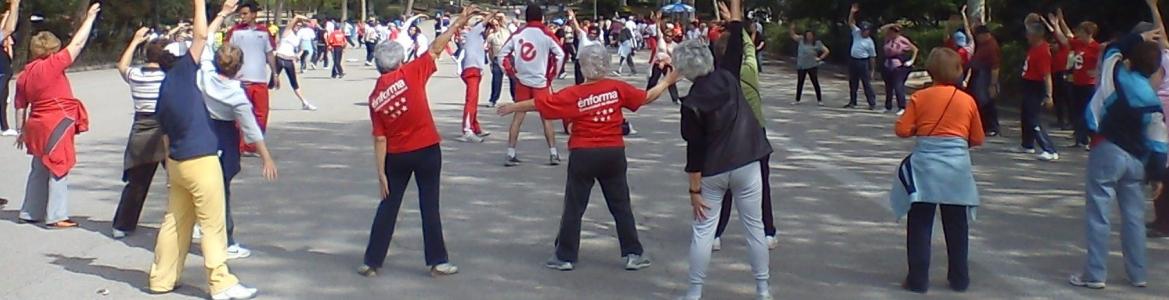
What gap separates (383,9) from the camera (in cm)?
10575

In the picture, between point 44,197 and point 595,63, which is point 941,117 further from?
point 44,197

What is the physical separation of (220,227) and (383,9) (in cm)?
10053

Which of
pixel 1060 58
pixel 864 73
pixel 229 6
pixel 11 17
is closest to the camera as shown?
pixel 229 6

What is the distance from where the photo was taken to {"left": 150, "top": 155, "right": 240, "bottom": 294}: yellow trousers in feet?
22.6

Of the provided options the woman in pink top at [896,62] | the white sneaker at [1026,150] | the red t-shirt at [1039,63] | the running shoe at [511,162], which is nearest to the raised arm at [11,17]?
the running shoe at [511,162]

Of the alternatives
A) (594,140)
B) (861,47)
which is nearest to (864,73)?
(861,47)

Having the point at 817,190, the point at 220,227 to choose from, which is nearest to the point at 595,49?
the point at 220,227

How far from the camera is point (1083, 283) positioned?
732 centimetres

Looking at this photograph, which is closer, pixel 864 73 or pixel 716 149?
pixel 716 149

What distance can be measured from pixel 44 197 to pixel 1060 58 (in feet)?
35.2

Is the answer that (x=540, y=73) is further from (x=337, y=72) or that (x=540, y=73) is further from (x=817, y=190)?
(x=337, y=72)

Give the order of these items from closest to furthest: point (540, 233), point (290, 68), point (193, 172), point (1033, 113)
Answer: point (193, 172) → point (540, 233) → point (1033, 113) → point (290, 68)

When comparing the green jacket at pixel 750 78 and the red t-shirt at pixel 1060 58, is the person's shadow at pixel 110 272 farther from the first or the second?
the red t-shirt at pixel 1060 58

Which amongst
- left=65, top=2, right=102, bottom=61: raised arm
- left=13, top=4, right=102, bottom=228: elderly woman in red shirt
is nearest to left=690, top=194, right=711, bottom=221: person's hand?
left=65, top=2, right=102, bottom=61: raised arm
